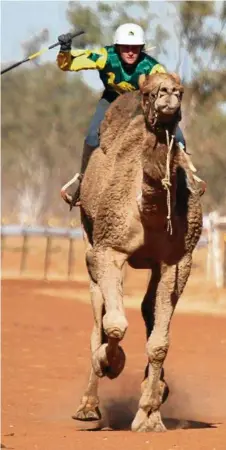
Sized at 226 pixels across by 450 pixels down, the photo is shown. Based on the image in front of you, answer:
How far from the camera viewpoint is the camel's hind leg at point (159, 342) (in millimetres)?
9023

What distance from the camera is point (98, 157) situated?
10258 millimetres

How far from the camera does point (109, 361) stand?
910 centimetres

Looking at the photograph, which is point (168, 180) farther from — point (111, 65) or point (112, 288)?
point (111, 65)

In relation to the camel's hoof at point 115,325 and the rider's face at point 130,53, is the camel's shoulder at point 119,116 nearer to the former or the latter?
the rider's face at point 130,53

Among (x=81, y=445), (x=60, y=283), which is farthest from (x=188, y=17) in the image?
(x=81, y=445)

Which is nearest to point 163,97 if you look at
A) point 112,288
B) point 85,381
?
point 112,288

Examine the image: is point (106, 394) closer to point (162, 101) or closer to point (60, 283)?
point (162, 101)

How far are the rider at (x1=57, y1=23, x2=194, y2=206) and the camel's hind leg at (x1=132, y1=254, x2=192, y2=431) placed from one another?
4.16 ft

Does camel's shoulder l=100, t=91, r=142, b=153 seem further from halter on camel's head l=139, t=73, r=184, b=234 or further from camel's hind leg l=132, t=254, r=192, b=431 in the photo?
camel's hind leg l=132, t=254, r=192, b=431

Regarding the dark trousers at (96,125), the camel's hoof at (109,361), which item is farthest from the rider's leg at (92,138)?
the camel's hoof at (109,361)

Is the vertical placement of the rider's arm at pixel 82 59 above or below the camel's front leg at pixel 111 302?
above

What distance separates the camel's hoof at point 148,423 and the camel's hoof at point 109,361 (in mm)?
331

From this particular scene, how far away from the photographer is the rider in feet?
33.3

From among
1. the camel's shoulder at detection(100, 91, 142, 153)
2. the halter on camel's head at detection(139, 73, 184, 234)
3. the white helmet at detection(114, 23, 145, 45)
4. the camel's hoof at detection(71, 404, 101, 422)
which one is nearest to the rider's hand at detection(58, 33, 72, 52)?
the white helmet at detection(114, 23, 145, 45)
